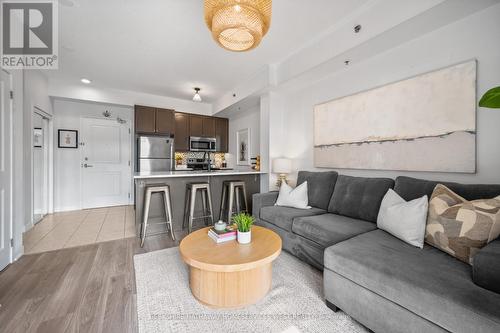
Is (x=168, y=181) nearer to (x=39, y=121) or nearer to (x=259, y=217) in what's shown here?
(x=259, y=217)

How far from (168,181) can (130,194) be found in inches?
103

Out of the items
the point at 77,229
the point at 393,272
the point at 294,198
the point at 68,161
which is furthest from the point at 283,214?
the point at 68,161

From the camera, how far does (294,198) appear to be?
2.84 m

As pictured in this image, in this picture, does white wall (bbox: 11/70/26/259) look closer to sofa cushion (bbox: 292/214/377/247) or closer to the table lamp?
sofa cushion (bbox: 292/214/377/247)

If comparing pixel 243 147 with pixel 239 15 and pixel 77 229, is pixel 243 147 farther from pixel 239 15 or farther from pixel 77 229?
pixel 239 15

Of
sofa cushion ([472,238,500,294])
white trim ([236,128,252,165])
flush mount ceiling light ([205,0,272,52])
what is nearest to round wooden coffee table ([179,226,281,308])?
sofa cushion ([472,238,500,294])

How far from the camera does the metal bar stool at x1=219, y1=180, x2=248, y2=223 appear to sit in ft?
11.4

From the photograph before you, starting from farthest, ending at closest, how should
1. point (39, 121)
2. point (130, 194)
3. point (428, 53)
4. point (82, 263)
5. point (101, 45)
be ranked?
point (130, 194) < point (39, 121) < point (101, 45) < point (82, 263) < point (428, 53)

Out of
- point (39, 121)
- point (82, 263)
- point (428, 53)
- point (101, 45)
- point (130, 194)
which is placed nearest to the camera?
point (428, 53)

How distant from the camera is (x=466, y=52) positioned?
1.87 meters

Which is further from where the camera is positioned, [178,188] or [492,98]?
[178,188]

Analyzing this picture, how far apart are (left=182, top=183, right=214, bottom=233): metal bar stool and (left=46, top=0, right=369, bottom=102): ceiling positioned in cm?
197

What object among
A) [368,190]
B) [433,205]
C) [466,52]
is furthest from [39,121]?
[466,52]

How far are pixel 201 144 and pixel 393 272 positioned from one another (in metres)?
4.92
